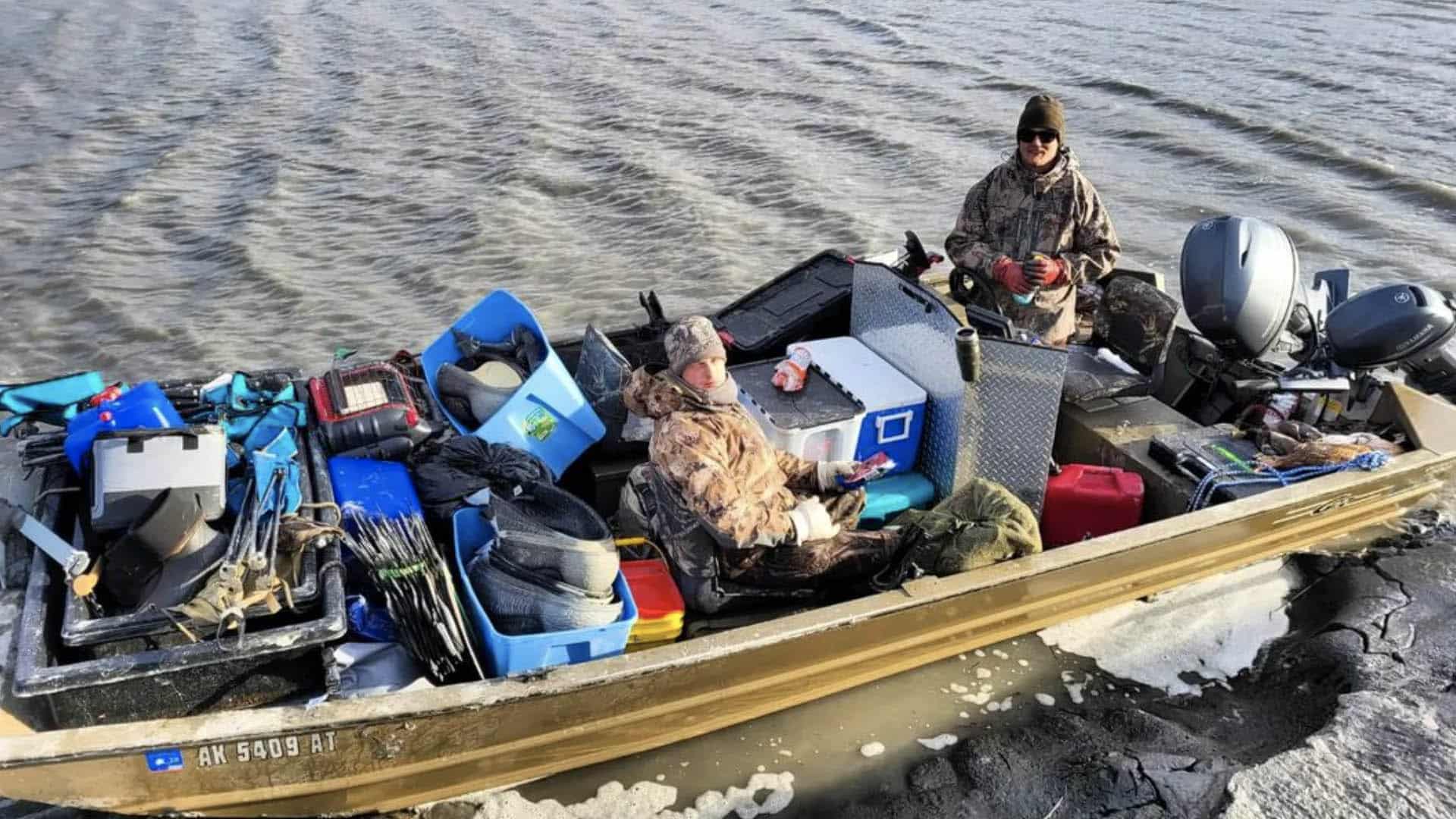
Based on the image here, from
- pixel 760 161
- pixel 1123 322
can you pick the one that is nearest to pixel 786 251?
pixel 760 161

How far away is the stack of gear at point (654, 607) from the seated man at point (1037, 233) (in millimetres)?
2528

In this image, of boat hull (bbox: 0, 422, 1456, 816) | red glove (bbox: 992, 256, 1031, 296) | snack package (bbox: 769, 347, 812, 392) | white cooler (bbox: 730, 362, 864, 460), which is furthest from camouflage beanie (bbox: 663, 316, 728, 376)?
red glove (bbox: 992, 256, 1031, 296)

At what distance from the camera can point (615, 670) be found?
3.79 metres

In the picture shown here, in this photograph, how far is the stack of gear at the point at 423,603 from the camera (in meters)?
3.82

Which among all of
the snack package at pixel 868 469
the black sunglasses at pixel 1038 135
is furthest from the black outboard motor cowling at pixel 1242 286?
the snack package at pixel 868 469

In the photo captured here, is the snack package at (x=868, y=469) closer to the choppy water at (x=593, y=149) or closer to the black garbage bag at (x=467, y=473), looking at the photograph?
the black garbage bag at (x=467, y=473)

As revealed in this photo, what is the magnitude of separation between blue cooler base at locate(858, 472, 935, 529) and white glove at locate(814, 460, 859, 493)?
301 mm

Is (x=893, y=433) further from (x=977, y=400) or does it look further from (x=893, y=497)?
(x=977, y=400)

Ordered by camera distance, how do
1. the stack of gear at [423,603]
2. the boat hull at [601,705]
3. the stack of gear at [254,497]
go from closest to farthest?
the boat hull at [601,705] < the stack of gear at [254,497] < the stack of gear at [423,603]

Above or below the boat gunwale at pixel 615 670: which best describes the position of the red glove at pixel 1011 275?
above

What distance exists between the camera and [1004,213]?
5.83m

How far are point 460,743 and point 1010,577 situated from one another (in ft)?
7.26

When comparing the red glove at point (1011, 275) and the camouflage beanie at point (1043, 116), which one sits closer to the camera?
the camouflage beanie at point (1043, 116)

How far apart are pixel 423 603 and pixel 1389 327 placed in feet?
16.2
